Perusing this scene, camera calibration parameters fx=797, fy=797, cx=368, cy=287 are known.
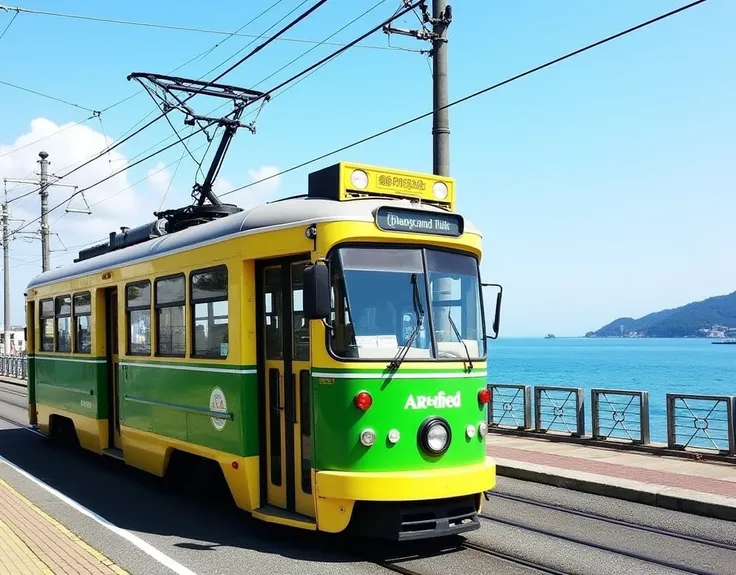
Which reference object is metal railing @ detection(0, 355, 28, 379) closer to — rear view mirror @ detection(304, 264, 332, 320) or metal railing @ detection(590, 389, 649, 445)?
metal railing @ detection(590, 389, 649, 445)

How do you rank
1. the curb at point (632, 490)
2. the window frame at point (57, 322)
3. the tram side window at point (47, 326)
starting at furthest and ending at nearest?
the tram side window at point (47, 326), the window frame at point (57, 322), the curb at point (632, 490)

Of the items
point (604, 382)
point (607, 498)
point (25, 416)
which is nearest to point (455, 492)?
point (607, 498)

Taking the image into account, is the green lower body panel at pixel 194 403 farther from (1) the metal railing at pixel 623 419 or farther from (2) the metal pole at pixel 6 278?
(2) the metal pole at pixel 6 278

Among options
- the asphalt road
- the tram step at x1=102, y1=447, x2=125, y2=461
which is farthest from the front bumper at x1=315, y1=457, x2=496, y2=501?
the tram step at x1=102, y1=447, x2=125, y2=461

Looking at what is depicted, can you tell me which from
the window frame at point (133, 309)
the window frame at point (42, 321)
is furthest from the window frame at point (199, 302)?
the window frame at point (42, 321)

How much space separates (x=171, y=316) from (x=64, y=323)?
4897mm

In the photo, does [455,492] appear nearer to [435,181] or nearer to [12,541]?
[435,181]

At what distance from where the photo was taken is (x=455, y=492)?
6852mm

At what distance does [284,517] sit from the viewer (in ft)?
23.5

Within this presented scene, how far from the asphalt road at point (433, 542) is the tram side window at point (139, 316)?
6.10 feet

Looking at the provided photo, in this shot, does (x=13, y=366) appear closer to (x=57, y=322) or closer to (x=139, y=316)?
(x=57, y=322)

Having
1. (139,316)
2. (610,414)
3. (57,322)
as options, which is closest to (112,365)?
(139,316)

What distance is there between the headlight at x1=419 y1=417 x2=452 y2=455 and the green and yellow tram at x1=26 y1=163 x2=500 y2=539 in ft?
0.04

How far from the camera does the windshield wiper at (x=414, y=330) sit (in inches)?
270
